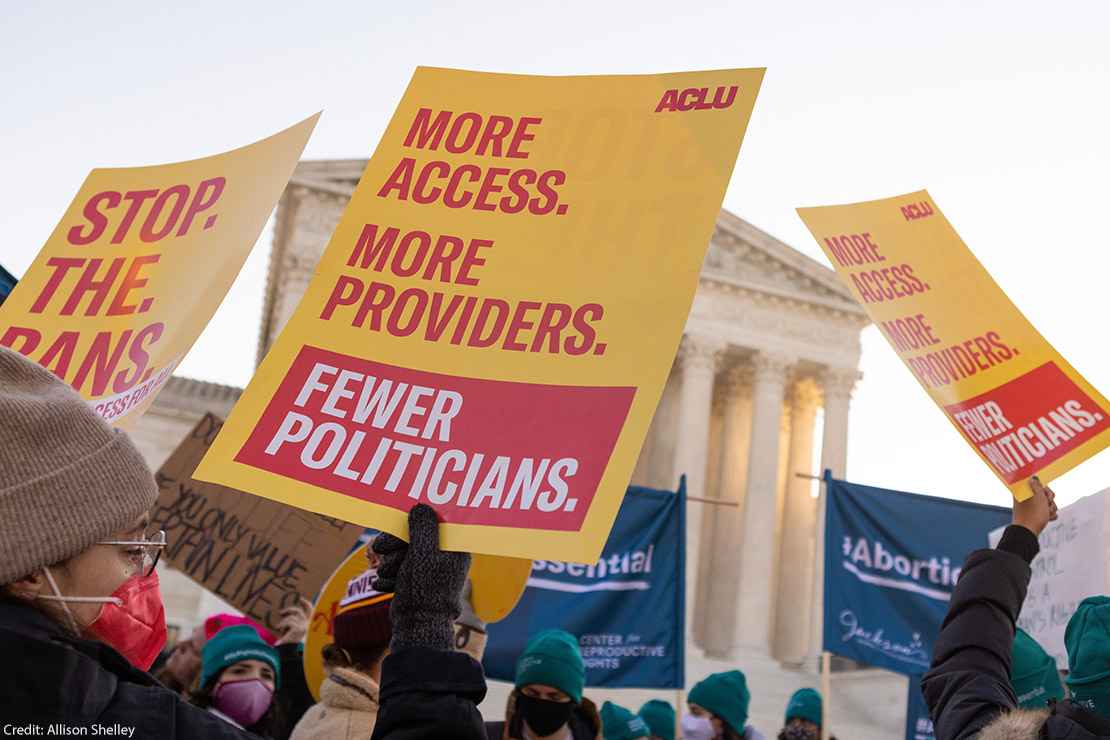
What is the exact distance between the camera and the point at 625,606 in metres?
10.4

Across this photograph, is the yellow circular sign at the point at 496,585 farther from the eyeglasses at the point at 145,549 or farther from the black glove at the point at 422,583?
the eyeglasses at the point at 145,549

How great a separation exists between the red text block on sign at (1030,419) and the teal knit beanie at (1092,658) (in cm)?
171

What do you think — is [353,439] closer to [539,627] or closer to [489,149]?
[489,149]

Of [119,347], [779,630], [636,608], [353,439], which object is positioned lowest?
[353,439]

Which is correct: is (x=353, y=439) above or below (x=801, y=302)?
below

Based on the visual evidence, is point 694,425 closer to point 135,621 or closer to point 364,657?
point 364,657

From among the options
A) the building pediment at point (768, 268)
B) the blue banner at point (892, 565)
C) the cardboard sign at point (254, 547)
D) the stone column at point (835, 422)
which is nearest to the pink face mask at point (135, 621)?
the cardboard sign at point (254, 547)

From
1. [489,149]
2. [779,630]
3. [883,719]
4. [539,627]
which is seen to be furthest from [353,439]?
[779,630]

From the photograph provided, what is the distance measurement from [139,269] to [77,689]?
234cm

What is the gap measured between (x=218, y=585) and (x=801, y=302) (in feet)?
123

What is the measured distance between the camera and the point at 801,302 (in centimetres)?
4284

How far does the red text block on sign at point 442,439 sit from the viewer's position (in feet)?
7.96

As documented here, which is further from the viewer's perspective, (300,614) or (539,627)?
(539,627)

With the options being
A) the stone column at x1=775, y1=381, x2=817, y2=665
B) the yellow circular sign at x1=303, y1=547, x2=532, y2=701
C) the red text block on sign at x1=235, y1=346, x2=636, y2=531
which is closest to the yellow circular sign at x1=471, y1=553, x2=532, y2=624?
the yellow circular sign at x1=303, y1=547, x2=532, y2=701
